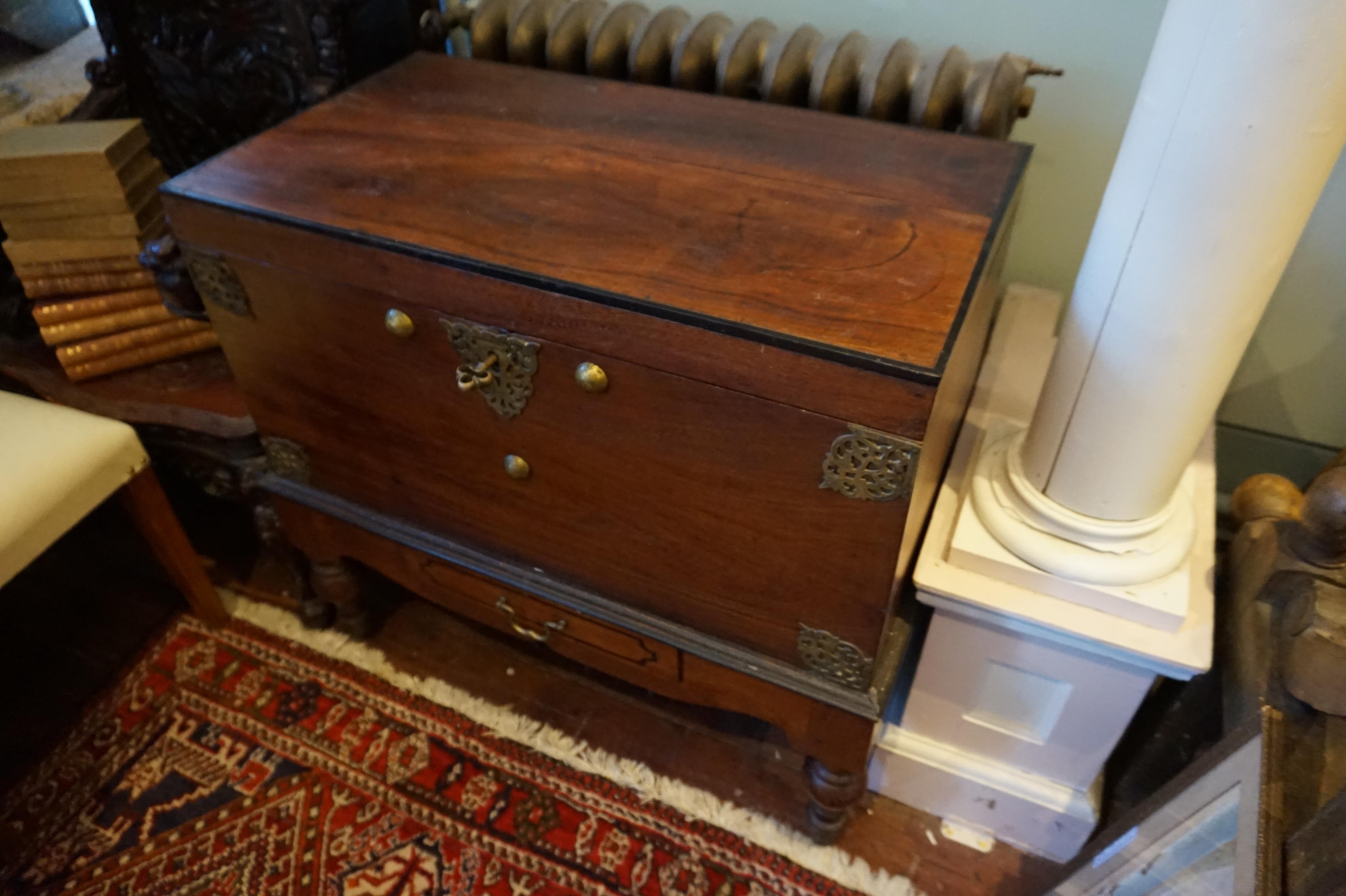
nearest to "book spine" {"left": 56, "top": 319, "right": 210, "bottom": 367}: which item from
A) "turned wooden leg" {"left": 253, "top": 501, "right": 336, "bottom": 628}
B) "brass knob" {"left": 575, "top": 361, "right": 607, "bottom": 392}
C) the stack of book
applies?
the stack of book

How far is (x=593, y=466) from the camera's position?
2.86 feet

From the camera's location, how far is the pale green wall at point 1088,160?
104 centimetres

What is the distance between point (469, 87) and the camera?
3.51 ft

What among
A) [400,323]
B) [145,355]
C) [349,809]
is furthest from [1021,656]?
[145,355]

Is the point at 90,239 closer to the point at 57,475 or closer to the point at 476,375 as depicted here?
the point at 57,475

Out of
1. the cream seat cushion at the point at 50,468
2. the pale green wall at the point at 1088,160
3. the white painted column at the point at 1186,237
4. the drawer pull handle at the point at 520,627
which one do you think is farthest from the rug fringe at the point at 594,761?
the pale green wall at the point at 1088,160

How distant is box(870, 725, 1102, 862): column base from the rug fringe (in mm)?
117

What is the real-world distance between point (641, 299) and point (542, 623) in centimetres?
52

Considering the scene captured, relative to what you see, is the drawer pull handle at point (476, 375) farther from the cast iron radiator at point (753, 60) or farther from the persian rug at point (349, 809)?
the persian rug at point (349, 809)

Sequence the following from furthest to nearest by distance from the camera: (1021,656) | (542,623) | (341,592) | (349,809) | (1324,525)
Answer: (341,592), (349,809), (542,623), (1021,656), (1324,525)

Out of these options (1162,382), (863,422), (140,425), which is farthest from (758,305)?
(140,425)

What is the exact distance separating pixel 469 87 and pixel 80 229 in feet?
2.14

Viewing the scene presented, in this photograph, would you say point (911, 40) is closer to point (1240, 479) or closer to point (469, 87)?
point (469, 87)

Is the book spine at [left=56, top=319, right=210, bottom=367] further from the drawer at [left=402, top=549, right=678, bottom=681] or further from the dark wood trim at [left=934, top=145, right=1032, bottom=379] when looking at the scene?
the dark wood trim at [left=934, top=145, right=1032, bottom=379]
